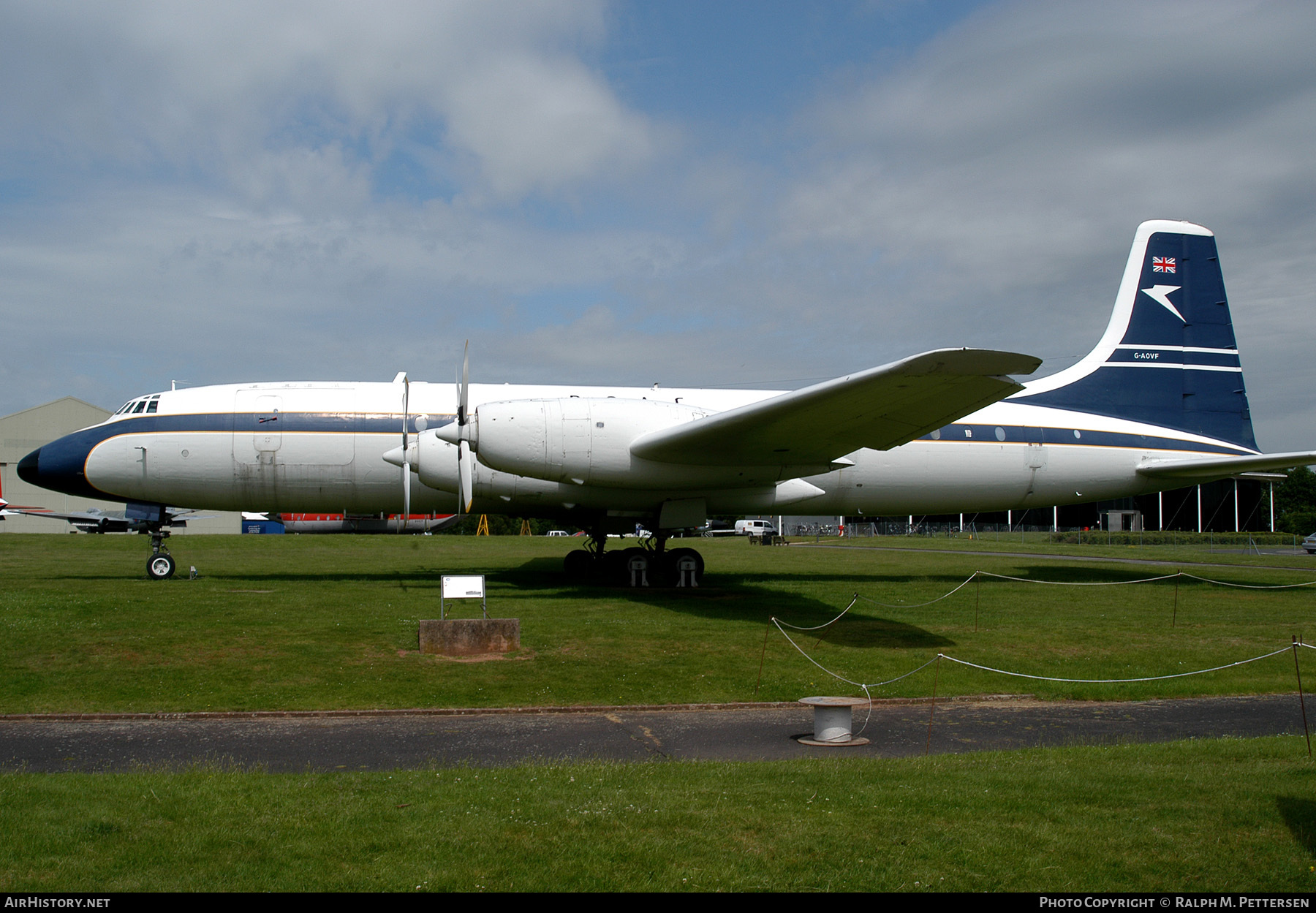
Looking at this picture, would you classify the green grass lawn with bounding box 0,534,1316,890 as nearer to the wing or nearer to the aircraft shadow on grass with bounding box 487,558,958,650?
the aircraft shadow on grass with bounding box 487,558,958,650

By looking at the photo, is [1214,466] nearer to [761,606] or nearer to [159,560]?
[761,606]

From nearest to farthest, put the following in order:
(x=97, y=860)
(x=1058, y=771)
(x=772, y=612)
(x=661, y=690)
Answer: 1. (x=97, y=860)
2. (x=1058, y=771)
3. (x=661, y=690)
4. (x=772, y=612)

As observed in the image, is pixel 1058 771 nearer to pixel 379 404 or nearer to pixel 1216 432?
pixel 379 404

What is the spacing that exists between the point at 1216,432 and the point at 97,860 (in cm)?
2575

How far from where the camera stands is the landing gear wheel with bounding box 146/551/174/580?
19188 millimetres

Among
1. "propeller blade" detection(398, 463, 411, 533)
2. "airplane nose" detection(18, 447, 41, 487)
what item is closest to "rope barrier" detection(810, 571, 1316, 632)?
"propeller blade" detection(398, 463, 411, 533)

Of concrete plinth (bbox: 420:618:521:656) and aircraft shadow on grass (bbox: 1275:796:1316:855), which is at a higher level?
concrete plinth (bbox: 420:618:521:656)

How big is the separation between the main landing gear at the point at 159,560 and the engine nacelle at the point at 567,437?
8.66m

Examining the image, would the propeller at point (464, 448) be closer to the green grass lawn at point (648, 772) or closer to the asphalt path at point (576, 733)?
the green grass lawn at point (648, 772)

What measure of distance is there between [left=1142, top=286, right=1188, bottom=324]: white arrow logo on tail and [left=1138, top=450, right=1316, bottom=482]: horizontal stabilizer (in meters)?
4.24

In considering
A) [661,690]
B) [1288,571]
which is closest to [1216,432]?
[1288,571]

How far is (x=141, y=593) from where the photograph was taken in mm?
16391

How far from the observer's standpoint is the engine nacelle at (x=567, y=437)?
15977 mm
